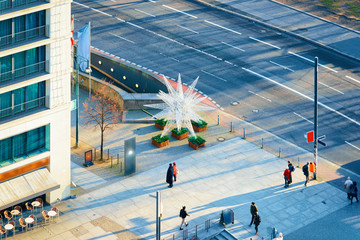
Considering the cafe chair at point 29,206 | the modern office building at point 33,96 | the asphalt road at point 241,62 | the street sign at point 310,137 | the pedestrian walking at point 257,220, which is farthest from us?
the asphalt road at point 241,62

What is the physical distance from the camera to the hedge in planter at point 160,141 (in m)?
63.1

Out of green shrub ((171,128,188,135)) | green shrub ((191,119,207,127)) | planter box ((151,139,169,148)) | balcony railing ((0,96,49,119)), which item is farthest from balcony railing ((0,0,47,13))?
green shrub ((191,119,207,127))

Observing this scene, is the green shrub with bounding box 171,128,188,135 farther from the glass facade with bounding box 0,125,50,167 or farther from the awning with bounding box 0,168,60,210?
the awning with bounding box 0,168,60,210

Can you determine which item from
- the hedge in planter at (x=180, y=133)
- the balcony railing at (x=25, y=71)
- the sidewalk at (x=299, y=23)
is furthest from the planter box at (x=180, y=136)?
the sidewalk at (x=299, y=23)

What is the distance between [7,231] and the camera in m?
52.6

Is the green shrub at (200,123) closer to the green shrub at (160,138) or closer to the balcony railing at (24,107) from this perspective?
the green shrub at (160,138)

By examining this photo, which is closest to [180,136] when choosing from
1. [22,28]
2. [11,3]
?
[22,28]

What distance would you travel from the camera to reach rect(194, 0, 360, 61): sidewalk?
3194 inches

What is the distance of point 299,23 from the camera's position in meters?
85.6

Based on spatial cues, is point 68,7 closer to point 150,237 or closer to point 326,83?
point 150,237

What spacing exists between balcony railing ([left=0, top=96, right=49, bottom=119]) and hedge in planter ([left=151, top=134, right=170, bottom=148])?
1187cm

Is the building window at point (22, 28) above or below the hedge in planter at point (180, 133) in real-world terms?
above

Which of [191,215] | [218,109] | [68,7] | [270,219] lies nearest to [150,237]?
[191,215]

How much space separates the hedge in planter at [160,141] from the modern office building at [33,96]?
9521mm
